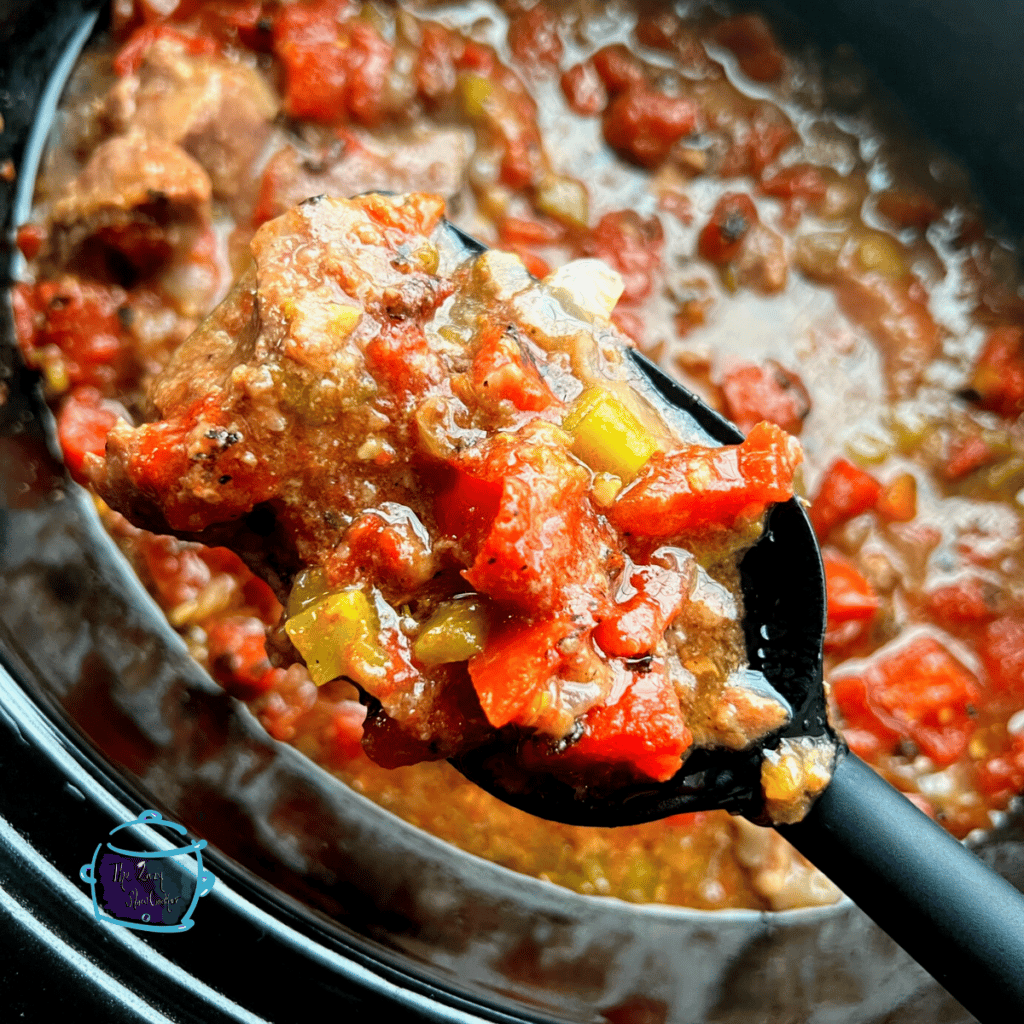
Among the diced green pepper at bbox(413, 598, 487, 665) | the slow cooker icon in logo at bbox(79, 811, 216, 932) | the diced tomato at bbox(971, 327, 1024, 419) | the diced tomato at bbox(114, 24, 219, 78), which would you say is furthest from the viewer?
the diced tomato at bbox(971, 327, 1024, 419)

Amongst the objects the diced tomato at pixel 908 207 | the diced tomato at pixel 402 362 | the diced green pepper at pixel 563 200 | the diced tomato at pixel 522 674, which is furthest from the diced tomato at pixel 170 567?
the diced tomato at pixel 908 207

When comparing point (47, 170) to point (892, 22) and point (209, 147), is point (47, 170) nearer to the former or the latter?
point (209, 147)

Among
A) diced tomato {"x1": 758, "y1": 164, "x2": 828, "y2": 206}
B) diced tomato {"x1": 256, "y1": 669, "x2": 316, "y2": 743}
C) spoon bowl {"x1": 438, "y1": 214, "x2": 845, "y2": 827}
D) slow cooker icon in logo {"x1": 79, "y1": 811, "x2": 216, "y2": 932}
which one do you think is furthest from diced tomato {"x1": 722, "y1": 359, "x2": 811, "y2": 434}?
slow cooker icon in logo {"x1": 79, "y1": 811, "x2": 216, "y2": 932}

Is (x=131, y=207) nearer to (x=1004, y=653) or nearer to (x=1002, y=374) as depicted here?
(x=1002, y=374)

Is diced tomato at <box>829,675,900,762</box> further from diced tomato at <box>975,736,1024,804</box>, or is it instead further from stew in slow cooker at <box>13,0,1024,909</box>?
diced tomato at <box>975,736,1024,804</box>

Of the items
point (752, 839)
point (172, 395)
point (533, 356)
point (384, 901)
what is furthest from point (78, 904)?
point (752, 839)
